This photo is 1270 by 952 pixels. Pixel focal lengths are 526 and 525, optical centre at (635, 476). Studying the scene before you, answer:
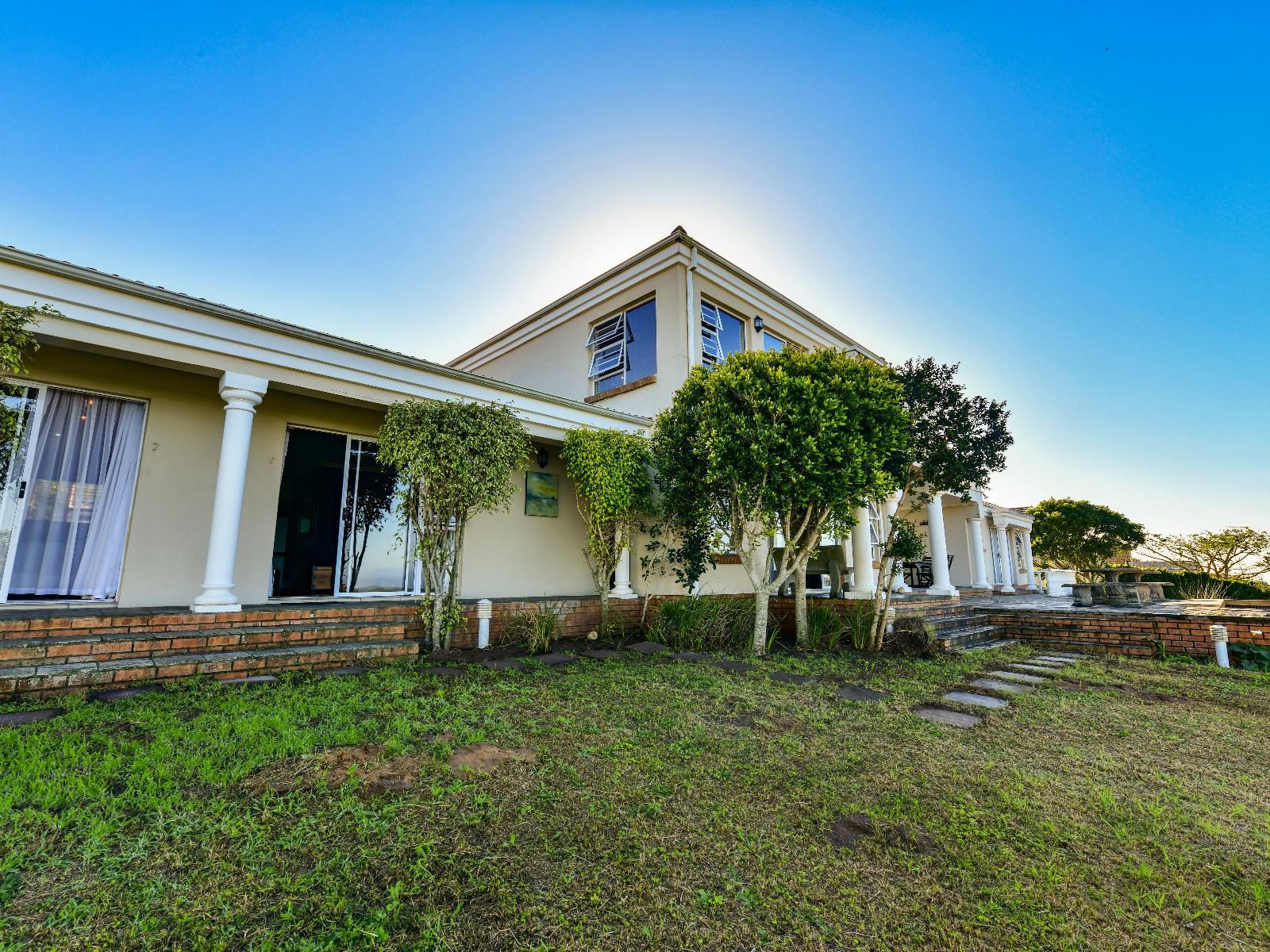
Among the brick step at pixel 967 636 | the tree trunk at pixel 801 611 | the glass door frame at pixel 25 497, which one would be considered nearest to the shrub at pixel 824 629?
the tree trunk at pixel 801 611

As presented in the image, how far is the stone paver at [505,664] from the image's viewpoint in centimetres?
502

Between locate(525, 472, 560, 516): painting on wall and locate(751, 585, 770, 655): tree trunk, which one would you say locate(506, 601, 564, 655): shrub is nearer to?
locate(525, 472, 560, 516): painting on wall

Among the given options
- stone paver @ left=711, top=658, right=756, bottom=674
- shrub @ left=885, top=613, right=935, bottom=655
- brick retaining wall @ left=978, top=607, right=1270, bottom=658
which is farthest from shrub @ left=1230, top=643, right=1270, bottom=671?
stone paver @ left=711, top=658, right=756, bottom=674

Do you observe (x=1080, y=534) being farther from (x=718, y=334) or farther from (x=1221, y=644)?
(x=718, y=334)

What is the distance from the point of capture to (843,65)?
7.63m

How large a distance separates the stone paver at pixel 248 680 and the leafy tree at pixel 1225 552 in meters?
25.6

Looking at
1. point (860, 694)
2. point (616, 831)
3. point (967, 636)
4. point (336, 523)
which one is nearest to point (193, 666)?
point (336, 523)

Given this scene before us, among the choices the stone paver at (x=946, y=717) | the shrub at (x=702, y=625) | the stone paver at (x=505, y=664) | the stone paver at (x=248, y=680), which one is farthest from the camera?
the shrub at (x=702, y=625)

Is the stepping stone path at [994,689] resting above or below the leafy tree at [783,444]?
below

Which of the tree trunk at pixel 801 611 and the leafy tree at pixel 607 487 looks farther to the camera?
the tree trunk at pixel 801 611

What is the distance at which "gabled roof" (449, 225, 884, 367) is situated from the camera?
28.9 feet

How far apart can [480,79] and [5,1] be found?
16.2 ft

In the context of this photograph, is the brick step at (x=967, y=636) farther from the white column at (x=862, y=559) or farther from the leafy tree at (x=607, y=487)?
the leafy tree at (x=607, y=487)

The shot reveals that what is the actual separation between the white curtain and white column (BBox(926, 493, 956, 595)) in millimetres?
11606
